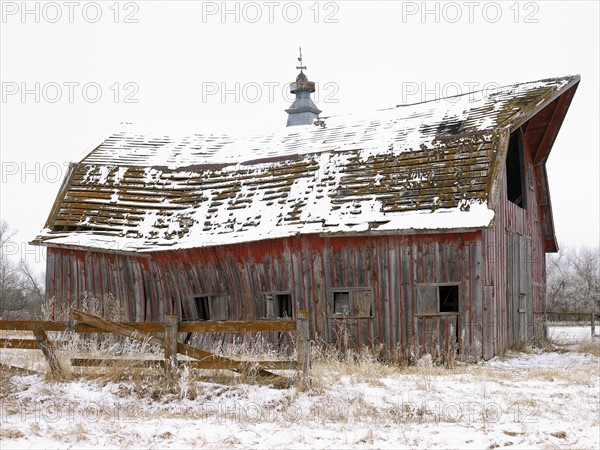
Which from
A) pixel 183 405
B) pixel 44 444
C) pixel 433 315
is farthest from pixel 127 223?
pixel 44 444

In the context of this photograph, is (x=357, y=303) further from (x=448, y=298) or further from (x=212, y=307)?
(x=212, y=307)

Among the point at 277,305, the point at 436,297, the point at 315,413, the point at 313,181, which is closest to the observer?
the point at 315,413

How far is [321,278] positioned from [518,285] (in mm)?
5866

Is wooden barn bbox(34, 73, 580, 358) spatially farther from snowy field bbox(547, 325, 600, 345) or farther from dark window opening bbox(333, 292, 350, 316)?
snowy field bbox(547, 325, 600, 345)

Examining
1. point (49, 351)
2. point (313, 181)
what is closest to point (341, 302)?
point (313, 181)

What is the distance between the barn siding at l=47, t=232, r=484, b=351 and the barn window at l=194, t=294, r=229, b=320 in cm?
18

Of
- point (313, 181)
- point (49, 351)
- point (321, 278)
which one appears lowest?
point (49, 351)

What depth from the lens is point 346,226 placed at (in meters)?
16.2

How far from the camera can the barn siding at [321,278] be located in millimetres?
15797

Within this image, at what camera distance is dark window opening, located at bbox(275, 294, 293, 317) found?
17.5m

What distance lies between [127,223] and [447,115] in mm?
9167

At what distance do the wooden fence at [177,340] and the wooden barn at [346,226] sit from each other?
19.6 feet

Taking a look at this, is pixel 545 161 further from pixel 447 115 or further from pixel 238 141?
pixel 238 141

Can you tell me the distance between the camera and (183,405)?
9.30m
